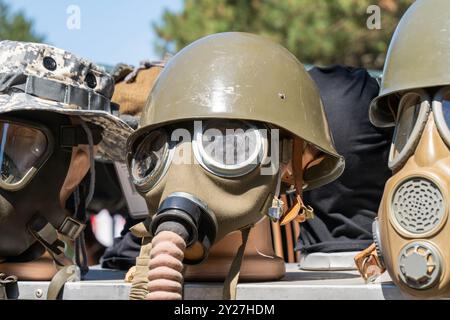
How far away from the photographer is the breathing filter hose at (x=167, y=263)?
75.1 inches

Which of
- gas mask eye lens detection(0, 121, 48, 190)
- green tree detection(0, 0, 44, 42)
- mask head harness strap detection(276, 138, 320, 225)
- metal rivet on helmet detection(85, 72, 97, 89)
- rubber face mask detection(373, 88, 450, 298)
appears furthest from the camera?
green tree detection(0, 0, 44, 42)

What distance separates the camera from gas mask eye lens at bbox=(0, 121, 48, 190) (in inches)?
95.6

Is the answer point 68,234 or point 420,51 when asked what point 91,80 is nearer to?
point 68,234

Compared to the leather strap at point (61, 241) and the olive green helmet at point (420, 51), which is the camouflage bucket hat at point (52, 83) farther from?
the olive green helmet at point (420, 51)

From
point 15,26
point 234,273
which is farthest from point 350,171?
point 15,26

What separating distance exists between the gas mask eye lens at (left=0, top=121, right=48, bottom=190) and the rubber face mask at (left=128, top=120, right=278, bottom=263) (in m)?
0.47

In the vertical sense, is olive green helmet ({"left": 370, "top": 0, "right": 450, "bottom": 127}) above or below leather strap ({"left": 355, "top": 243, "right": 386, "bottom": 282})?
above

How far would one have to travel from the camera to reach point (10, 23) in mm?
17469

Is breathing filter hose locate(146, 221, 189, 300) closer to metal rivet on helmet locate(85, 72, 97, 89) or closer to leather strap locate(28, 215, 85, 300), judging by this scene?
leather strap locate(28, 215, 85, 300)

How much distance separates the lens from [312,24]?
898 cm

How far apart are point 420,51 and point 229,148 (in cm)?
51

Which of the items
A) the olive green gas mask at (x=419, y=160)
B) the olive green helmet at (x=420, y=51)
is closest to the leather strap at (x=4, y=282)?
the olive green gas mask at (x=419, y=160)

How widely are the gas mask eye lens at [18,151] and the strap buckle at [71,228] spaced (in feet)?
0.62

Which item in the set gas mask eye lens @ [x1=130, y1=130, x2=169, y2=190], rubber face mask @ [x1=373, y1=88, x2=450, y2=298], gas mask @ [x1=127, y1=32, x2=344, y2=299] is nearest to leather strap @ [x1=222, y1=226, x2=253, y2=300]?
gas mask @ [x1=127, y1=32, x2=344, y2=299]
